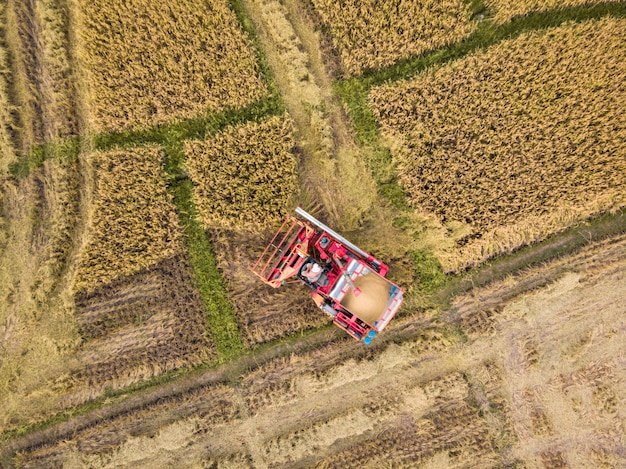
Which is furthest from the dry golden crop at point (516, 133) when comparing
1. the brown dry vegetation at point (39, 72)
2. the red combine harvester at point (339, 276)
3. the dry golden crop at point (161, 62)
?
the brown dry vegetation at point (39, 72)

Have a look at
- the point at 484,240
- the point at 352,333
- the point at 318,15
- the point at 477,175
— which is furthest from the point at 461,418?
the point at 318,15

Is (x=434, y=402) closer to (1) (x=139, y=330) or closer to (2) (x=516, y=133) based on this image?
(2) (x=516, y=133)

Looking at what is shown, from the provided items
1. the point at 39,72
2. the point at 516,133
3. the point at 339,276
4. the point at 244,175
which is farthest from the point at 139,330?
the point at 516,133

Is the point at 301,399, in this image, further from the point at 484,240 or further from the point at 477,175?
the point at 477,175

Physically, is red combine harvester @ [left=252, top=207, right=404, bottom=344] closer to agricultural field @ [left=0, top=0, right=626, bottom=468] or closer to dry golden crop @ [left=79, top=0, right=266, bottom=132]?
agricultural field @ [left=0, top=0, right=626, bottom=468]

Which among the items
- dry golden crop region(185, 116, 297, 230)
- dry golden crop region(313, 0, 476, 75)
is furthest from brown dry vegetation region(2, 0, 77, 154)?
dry golden crop region(313, 0, 476, 75)
